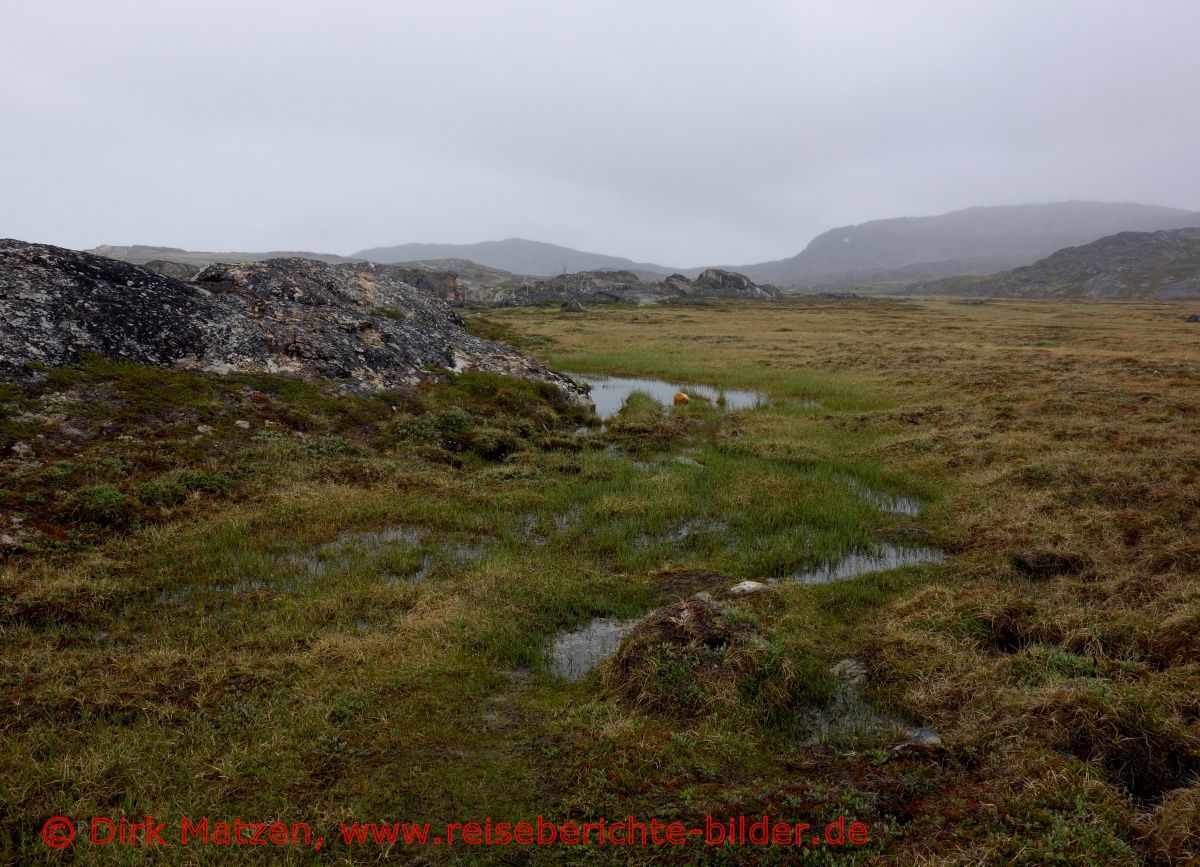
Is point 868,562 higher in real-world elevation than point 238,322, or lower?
lower


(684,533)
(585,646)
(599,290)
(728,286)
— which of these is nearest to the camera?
(585,646)

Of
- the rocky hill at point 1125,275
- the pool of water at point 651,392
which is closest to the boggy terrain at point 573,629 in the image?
the pool of water at point 651,392

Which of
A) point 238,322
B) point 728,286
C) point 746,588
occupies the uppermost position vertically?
point 728,286

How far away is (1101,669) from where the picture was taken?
666 centimetres

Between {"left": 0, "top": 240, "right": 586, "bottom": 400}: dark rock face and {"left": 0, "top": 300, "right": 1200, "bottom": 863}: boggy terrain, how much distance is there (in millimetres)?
1379

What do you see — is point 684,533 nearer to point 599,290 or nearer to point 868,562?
point 868,562

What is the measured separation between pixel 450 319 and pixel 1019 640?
2620 centimetres

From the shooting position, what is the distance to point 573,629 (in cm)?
899

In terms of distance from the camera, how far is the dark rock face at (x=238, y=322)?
14.4 metres

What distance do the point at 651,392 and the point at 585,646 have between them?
22993 millimetres

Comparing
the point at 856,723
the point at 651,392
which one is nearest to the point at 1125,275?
the point at 651,392

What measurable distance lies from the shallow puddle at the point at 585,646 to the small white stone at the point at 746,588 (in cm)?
177

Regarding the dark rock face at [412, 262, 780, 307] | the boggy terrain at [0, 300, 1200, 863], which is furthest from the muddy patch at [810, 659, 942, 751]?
the dark rock face at [412, 262, 780, 307]

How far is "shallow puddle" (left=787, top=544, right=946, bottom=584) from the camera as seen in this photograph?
35.5 ft
